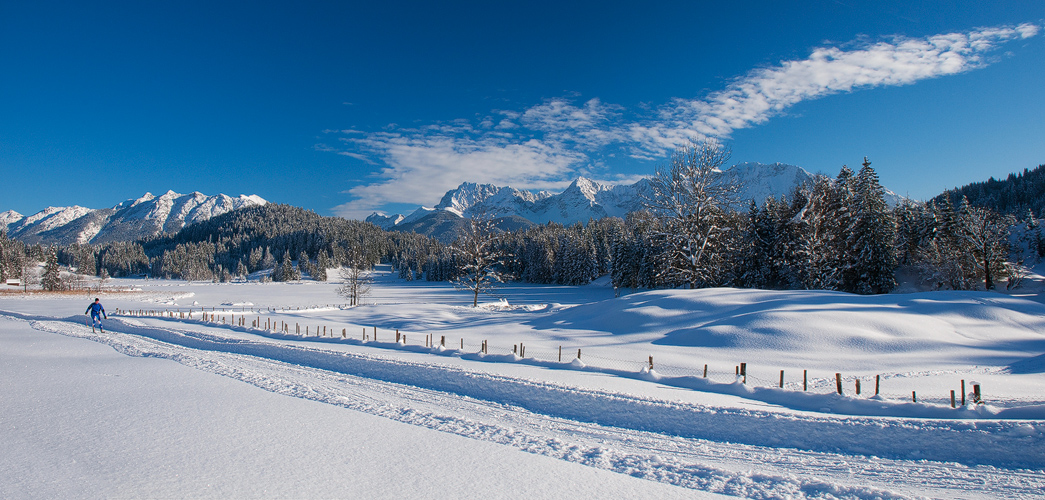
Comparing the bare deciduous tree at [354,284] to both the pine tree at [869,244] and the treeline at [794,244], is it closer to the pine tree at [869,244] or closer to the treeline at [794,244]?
the treeline at [794,244]

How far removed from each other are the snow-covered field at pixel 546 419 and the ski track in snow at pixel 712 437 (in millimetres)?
37

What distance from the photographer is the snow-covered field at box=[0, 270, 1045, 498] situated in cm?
525

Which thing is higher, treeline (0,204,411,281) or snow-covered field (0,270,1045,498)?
treeline (0,204,411,281)

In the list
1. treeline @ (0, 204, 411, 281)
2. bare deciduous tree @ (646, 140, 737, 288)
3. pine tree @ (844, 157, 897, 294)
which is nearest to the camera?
bare deciduous tree @ (646, 140, 737, 288)

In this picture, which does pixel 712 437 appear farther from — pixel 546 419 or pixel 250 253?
pixel 250 253

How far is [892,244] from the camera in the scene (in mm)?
40562

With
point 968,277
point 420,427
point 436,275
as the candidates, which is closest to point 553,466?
point 420,427

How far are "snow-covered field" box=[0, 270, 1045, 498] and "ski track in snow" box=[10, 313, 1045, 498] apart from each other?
0.04 metres

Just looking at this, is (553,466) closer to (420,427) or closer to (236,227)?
(420,427)

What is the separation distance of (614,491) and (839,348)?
15.6 meters

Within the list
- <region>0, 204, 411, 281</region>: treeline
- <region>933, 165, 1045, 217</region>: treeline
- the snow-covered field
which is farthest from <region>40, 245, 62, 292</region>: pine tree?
<region>933, 165, 1045, 217</region>: treeline

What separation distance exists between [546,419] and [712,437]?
2902 millimetres

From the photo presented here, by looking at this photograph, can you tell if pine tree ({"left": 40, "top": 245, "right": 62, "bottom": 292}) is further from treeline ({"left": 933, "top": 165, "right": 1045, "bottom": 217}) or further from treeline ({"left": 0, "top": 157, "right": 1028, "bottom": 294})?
treeline ({"left": 933, "top": 165, "right": 1045, "bottom": 217})

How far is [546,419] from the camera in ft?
27.4
